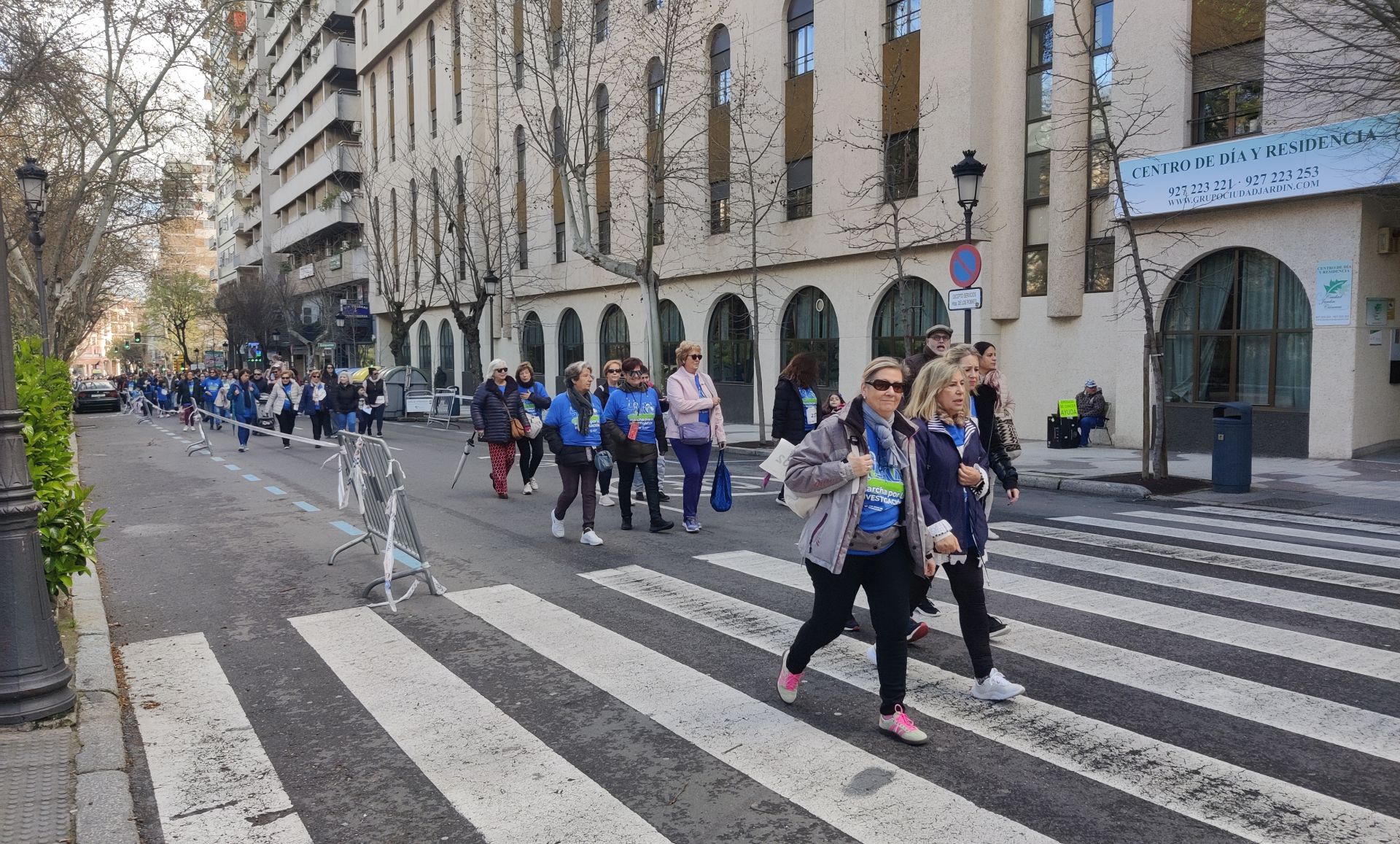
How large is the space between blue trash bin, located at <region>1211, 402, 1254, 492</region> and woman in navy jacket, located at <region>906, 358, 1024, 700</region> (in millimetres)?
9393

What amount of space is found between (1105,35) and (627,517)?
14738 millimetres

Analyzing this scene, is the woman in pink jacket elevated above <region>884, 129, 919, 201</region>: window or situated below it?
below

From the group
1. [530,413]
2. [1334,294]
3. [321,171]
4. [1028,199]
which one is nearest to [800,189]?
[1028,199]

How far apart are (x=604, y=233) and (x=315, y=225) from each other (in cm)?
3225

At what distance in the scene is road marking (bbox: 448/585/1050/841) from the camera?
3689 mm

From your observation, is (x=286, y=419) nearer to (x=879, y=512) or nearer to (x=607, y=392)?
(x=607, y=392)

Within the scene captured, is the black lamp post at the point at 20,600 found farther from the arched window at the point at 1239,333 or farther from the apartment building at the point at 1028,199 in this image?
the arched window at the point at 1239,333

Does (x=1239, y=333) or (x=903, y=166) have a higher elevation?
(x=903, y=166)

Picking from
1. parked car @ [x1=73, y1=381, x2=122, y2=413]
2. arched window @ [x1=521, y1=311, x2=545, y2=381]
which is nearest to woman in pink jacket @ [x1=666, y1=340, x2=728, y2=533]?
arched window @ [x1=521, y1=311, x2=545, y2=381]

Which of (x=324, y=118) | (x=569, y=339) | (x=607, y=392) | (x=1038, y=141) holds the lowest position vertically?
(x=607, y=392)

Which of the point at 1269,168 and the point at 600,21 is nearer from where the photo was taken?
the point at 1269,168

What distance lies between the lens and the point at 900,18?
2258cm

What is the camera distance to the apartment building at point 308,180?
184 feet

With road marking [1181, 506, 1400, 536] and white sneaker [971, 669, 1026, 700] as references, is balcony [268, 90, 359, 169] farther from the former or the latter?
white sneaker [971, 669, 1026, 700]
